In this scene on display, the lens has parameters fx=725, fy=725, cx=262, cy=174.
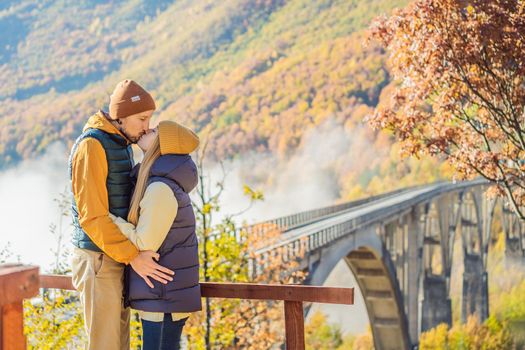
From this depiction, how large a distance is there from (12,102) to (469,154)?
68663mm

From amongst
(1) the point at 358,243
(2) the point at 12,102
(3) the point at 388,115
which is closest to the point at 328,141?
(2) the point at 12,102

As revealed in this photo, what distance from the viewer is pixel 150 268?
3381 mm

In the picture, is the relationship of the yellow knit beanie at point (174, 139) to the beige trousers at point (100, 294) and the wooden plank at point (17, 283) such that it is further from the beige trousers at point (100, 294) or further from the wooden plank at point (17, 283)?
the wooden plank at point (17, 283)

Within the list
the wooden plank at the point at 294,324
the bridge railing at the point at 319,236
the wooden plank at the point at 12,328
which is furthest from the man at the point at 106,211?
the bridge railing at the point at 319,236

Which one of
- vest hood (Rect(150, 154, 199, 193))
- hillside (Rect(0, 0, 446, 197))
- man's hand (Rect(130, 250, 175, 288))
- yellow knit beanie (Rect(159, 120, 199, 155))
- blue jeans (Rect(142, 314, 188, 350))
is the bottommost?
blue jeans (Rect(142, 314, 188, 350))

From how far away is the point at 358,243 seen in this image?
2558 cm

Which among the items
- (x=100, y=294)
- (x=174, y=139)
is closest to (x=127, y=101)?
(x=174, y=139)

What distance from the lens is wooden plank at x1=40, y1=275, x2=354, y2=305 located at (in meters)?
3.69

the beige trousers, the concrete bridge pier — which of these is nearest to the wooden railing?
the beige trousers

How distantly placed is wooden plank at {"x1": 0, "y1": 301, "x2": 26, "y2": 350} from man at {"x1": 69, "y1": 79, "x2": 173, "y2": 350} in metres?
0.93

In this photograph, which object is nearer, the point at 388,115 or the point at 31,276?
the point at 31,276

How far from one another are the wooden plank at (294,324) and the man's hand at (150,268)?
0.80 m

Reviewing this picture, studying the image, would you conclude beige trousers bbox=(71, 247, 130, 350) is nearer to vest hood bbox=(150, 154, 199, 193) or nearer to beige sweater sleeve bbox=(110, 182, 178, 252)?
beige sweater sleeve bbox=(110, 182, 178, 252)

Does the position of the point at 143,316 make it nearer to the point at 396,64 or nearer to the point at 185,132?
the point at 185,132
